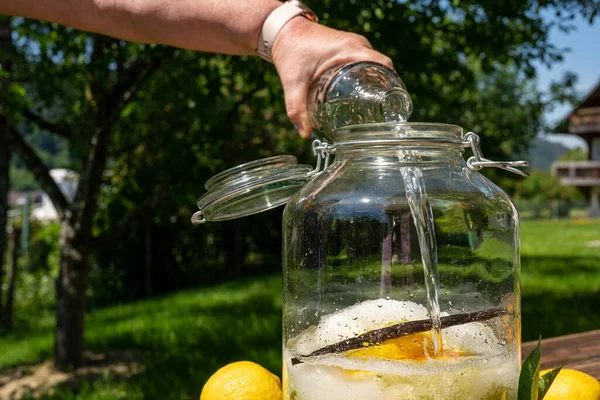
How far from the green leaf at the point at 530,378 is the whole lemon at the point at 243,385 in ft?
1.40

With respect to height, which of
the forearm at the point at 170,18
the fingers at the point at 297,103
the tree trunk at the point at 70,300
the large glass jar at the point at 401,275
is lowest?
the tree trunk at the point at 70,300

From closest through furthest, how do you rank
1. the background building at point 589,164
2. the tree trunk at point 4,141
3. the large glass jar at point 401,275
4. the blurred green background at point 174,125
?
the large glass jar at point 401,275, the blurred green background at point 174,125, the tree trunk at point 4,141, the background building at point 589,164

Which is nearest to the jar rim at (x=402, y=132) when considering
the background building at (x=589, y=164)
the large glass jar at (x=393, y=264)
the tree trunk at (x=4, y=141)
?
the large glass jar at (x=393, y=264)

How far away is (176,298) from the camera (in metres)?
8.03

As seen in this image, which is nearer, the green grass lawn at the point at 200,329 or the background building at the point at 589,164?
the green grass lawn at the point at 200,329

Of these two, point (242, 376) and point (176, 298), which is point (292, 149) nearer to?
point (176, 298)

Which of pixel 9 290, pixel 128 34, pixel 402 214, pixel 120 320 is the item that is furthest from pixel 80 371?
pixel 402 214

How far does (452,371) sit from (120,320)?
6.11 metres

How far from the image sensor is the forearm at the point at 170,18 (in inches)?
50.8

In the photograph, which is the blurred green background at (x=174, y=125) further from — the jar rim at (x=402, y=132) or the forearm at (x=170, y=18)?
the jar rim at (x=402, y=132)

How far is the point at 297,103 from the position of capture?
1263 mm

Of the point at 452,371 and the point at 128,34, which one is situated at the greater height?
the point at 128,34

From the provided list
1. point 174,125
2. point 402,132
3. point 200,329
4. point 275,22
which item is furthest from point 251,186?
point 200,329

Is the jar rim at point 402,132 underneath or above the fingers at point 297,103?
underneath
